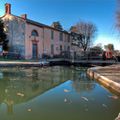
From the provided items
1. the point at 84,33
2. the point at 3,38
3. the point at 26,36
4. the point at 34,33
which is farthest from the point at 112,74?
the point at 84,33

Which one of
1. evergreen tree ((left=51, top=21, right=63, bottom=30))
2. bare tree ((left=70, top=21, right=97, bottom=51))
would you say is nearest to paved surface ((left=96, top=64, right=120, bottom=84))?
bare tree ((left=70, top=21, right=97, bottom=51))

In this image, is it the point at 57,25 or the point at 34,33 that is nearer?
the point at 34,33

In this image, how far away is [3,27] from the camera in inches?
1139

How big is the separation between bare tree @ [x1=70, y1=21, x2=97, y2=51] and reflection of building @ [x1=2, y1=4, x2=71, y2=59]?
12.6 m

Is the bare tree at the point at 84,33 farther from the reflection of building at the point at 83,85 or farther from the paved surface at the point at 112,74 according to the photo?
the reflection of building at the point at 83,85

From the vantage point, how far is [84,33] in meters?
48.2

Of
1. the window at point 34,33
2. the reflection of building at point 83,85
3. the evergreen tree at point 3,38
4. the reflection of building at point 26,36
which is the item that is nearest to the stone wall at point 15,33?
the reflection of building at point 26,36

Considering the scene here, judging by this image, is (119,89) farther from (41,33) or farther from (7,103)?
(41,33)

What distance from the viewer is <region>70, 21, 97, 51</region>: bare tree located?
4775cm

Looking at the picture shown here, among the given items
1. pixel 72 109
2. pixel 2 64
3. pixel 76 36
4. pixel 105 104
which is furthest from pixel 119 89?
pixel 76 36

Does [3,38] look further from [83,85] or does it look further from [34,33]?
[83,85]

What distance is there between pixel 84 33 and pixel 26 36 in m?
20.0

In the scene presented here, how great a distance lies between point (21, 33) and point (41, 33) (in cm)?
440

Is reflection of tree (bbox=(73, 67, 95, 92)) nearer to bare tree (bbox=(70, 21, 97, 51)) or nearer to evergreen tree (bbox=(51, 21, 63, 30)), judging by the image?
bare tree (bbox=(70, 21, 97, 51))
